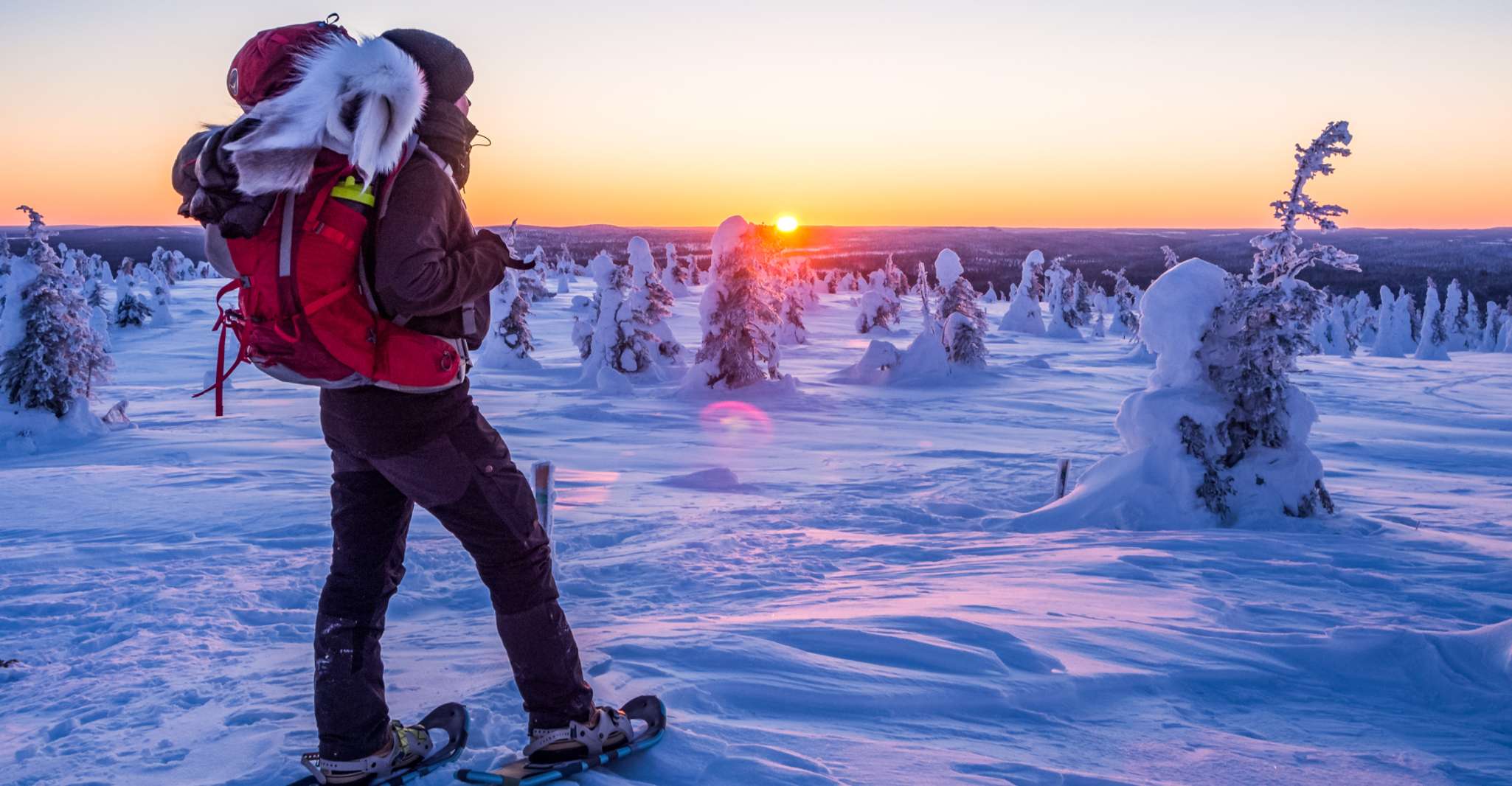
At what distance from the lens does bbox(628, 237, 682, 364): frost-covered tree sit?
24156mm

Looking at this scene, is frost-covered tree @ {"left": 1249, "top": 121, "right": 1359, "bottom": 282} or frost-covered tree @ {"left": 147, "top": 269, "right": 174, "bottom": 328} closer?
frost-covered tree @ {"left": 1249, "top": 121, "right": 1359, "bottom": 282}

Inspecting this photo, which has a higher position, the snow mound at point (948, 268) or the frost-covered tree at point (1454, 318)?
the snow mound at point (948, 268)

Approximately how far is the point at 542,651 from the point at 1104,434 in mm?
13604

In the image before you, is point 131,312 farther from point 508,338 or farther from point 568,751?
point 568,751

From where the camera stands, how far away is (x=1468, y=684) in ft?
11.5

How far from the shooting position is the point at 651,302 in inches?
974

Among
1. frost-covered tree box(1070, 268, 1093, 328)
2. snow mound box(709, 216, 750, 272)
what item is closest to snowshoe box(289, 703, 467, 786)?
snow mound box(709, 216, 750, 272)

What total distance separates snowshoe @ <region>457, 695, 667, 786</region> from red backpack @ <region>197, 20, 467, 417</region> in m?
1.10

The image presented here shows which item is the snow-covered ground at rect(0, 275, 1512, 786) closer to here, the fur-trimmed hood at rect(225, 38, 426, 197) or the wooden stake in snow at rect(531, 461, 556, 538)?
the wooden stake in snow at rect(531, 461, 556, 538)

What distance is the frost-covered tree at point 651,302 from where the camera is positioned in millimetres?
24156

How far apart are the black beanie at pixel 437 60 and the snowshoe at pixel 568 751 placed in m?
1.76

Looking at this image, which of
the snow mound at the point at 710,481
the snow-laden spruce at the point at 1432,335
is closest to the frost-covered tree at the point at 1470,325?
the snow-laden spruce at the point at 1432,335

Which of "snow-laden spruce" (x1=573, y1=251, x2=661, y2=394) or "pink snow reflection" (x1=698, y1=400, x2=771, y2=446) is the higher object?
"snow-laden spruce" (x1=573, y1=251, x2=661, y2=394)

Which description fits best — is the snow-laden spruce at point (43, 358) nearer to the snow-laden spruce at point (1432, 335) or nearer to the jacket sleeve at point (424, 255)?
the jacket sleeve at point (424, 255)
